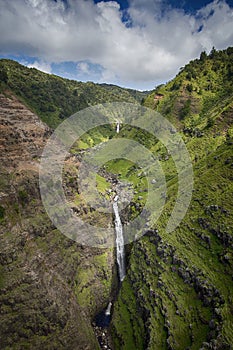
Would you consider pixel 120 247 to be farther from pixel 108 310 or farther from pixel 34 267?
pixel 34 267

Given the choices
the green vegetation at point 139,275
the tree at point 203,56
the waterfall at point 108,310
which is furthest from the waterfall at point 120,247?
the tree at point 203,56

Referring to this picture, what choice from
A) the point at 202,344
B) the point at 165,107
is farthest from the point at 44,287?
the point at 165,107

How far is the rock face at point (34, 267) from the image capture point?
38.4m

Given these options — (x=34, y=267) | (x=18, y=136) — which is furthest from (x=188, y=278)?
(x=18, y=136)

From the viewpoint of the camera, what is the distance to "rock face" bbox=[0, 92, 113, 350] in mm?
38438

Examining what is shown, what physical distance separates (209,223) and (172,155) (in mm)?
46104

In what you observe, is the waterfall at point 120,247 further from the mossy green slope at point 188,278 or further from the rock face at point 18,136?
the rock face at point 18,136

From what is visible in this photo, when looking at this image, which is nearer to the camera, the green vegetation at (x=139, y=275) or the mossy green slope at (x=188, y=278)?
the green vegetation at (x=139, y=275)

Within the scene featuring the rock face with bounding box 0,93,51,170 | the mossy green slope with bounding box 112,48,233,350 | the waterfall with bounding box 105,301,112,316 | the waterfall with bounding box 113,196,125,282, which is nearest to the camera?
the mossy green slope with bounding box 112,48,233,350

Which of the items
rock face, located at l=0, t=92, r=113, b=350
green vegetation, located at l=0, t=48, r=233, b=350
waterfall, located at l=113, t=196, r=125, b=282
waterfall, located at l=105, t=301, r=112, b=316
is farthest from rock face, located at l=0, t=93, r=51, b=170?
waterfall, located at l=105, t=301, r=112, b=316

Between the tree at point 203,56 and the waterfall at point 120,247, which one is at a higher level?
the tree at point 203,56

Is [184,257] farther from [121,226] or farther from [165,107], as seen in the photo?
[165,107]

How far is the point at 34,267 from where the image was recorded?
42.2 m

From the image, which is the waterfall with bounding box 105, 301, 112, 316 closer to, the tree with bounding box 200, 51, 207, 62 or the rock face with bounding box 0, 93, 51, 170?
the rock face with bounding box 0, 93, 51, 170
